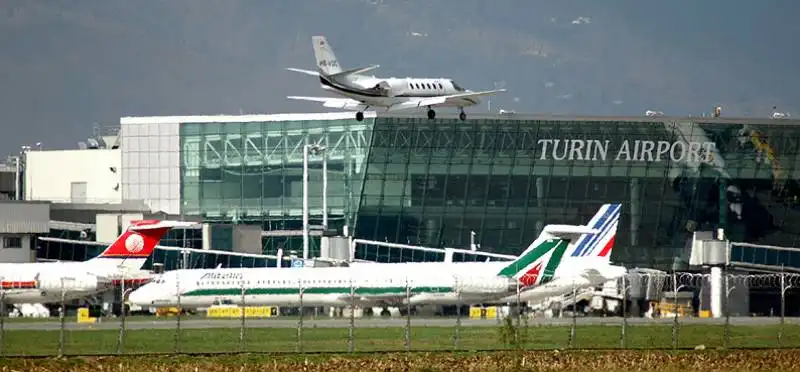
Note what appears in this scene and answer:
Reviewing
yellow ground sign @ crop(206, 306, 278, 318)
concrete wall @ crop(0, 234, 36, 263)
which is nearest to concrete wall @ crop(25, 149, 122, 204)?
concrete wall @ crop(0, 234, 36, 263)

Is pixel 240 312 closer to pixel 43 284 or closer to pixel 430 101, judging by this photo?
pixel 43 284

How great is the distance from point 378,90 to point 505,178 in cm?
6269

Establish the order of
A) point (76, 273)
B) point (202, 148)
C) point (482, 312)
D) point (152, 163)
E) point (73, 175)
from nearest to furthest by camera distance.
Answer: point (76, 273) < point (482, 312) < point (202, 148) < point (152, 163) < point (73, 175)

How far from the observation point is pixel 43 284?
394 ft

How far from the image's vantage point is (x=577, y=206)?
182 metres

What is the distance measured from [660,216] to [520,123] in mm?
19373

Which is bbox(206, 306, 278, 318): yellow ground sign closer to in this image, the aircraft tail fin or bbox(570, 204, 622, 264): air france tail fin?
the aircraft tail fin

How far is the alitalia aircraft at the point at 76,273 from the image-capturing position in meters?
120

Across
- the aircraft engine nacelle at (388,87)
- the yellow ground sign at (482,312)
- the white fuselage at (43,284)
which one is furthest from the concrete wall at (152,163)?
the aircraft engine nacelle at (388,87)

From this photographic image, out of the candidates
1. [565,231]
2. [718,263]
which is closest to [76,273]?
[565,231]

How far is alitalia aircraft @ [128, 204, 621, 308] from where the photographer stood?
400ft

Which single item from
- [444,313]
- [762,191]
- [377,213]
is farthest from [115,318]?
[762,191]

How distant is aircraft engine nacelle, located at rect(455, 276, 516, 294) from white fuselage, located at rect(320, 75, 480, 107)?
12.7 m

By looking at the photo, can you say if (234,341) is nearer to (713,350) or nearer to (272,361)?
(272,361)
